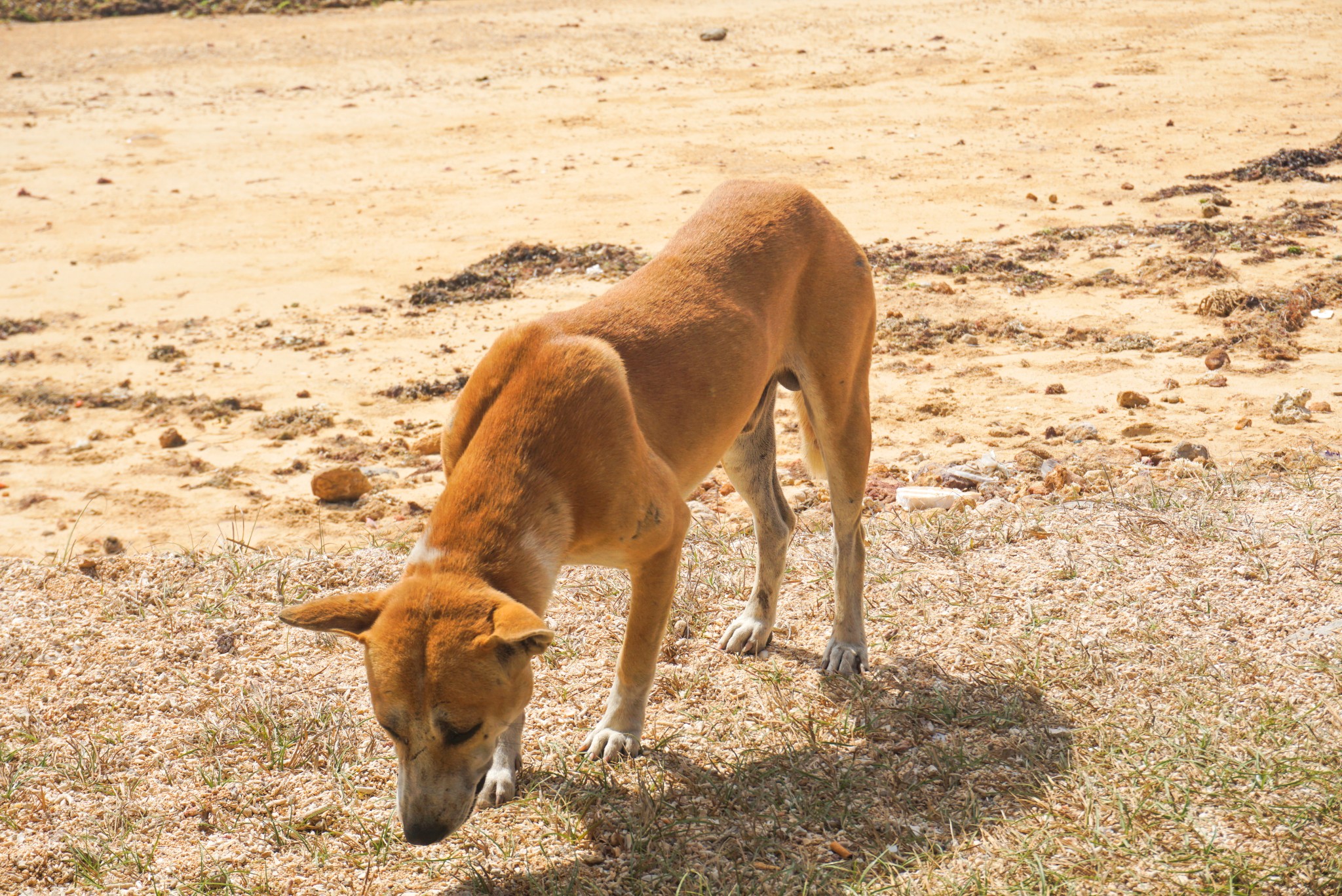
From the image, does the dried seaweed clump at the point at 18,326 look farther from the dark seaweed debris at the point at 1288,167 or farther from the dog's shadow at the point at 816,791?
the dark seaweed debris at the point at 1288,167

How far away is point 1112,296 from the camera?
359 inches

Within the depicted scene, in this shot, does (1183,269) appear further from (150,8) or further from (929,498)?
(150,8)

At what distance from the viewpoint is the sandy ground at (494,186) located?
7363 millimetres

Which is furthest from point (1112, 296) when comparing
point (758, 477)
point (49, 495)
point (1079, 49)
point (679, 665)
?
point (1079, 49)

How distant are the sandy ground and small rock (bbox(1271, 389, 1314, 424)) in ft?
0.69

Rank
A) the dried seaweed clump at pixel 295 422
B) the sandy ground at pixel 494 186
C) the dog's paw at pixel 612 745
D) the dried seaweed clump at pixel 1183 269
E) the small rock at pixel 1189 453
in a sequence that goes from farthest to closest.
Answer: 1. the dried seaweed clump at pixel 1183 269
2. the dried seaweed clump at pixel 295 422
3. the sandy ground at pixel 494 186
4. the small rock at pixel 1189 453
5. the dog's paw at pixel 612 745

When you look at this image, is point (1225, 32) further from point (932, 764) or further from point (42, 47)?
point (42, 47)

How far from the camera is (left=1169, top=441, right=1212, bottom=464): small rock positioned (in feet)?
20.7

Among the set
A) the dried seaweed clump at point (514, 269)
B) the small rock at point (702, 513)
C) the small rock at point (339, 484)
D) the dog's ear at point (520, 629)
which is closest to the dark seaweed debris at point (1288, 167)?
the dried seaweed clump at point (514, 269)

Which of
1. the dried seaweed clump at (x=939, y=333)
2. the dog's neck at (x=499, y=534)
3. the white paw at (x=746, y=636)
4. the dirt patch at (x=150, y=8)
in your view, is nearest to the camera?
the dog's neck at (x=499, y=534)

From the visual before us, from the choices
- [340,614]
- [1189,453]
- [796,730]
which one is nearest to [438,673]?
[340,614]

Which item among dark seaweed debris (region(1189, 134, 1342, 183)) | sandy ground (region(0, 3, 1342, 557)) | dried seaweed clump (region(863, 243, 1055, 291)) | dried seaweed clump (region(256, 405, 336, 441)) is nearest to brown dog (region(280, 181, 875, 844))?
sandy ground (region(0, 3, 1342, 557))

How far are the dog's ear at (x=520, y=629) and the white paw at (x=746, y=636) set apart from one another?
1823 millimetres

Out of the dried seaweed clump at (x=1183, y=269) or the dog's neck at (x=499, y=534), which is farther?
the dried seaweed clump at (x=1183, y=269)
